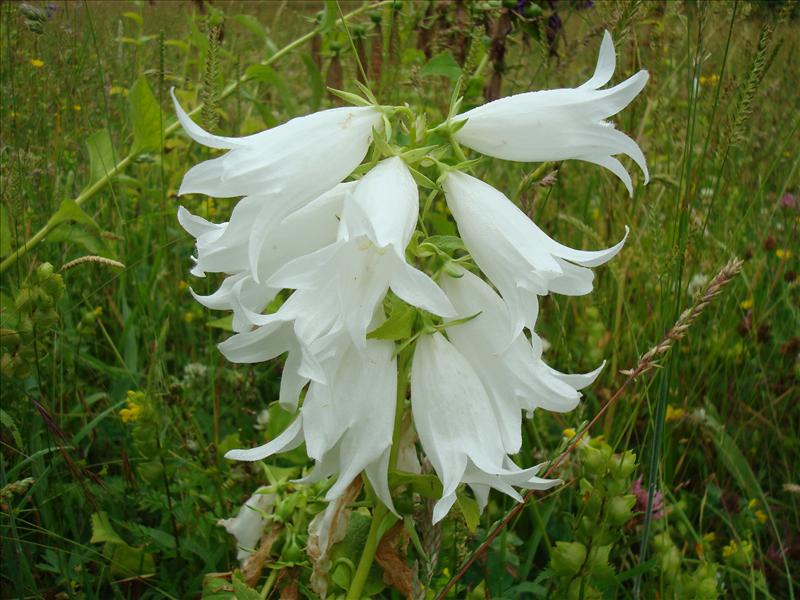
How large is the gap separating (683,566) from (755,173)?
2.02 meters

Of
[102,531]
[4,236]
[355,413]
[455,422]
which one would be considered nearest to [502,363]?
[455,422]

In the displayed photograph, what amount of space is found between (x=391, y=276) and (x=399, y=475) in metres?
0.33

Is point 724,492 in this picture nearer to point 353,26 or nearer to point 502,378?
point 502,378

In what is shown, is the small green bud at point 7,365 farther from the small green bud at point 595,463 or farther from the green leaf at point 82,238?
the small green bud at point 595,463

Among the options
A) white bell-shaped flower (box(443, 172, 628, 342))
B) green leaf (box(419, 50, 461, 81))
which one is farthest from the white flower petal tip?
green leaf (box(419, 50, 461, 81))

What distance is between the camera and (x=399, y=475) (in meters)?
1.19

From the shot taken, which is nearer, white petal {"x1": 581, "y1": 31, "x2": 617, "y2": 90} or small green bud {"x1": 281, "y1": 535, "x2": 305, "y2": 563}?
white petal {"x1": 581, "y1": 31, "x2": 617, "y2": 90}

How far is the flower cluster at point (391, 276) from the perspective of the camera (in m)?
1.06

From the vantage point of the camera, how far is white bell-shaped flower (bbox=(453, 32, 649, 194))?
3.69 ft

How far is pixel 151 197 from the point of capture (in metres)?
3.02

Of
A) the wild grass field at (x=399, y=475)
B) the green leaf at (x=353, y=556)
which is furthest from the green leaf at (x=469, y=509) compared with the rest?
the green leaf at (x=353, y=556)

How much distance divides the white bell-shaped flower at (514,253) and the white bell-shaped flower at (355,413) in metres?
0.19

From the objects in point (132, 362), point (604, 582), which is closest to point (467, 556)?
point (604, 582)

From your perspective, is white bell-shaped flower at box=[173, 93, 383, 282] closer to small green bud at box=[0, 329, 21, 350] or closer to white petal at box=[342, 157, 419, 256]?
white petal at box=[342, 157, 419, 256]
